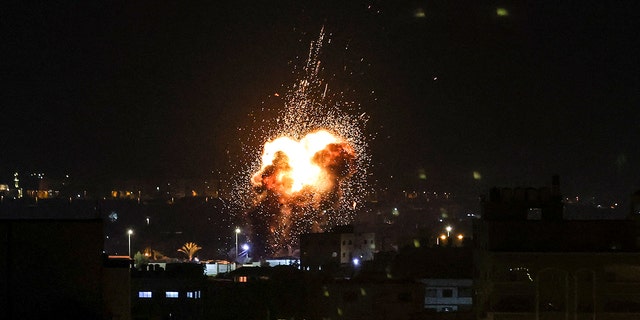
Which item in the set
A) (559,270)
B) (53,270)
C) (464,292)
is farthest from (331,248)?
(53,270)

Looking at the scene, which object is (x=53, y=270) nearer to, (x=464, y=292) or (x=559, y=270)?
(x=559, y=270)

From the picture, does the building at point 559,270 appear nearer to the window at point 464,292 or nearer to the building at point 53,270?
the building at point 53,270

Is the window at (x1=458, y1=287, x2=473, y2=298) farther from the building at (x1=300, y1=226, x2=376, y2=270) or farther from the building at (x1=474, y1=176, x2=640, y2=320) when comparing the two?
the building at (x1=300, y1=226, x2=376, y2=270)

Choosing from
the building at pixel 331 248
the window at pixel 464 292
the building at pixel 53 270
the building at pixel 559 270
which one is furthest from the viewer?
the building at pixel 331 248

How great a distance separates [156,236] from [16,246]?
5885 centimetres

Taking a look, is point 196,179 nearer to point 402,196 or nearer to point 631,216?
point 402,196

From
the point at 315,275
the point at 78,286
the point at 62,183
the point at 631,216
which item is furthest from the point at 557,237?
the point at 62,183

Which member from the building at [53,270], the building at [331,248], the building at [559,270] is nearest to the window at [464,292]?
the building at [559,270]

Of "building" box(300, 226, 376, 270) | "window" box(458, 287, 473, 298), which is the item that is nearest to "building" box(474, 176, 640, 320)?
"window" box(458, 287, 473, 298)

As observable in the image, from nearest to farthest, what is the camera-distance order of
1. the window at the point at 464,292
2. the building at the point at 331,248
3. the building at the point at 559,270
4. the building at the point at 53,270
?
1. the building at the point at 53,270
2. the building at the point at 559,270
3. the window at the point at 464,292
4. the building at the point at 331,248

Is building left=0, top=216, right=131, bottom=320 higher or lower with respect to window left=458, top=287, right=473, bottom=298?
higher

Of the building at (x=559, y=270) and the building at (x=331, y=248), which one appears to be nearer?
the building at (x=559, y=270)

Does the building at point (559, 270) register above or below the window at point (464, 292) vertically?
above

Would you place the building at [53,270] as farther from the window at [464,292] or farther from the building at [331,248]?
the building at [331,248]
